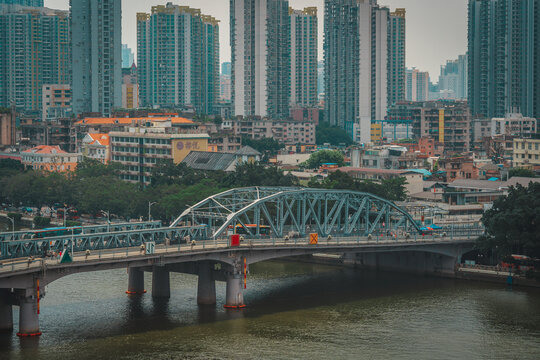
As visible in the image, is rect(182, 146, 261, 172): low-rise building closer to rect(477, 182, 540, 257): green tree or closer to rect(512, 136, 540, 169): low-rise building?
rect(512, 136, 540, 169): low-rise building

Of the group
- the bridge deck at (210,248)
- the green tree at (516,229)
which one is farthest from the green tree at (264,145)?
the bridge deck at (210,248)

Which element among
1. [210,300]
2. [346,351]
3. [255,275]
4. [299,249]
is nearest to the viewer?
[346,351]

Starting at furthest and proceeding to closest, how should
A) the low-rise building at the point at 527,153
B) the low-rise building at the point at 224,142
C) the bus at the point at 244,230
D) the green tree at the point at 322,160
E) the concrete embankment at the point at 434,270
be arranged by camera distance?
the green tree at the point at 322,160 < the low-rise building at the point at 224,142 < the low-rise building at the point at 527,153 < the concrete embankment at the point at 434,270 < the bus at the point at 244,230

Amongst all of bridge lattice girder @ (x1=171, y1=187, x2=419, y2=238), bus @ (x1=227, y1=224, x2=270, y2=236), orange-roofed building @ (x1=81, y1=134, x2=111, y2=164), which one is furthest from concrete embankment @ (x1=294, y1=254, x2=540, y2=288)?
orange-roofed building @ (x1=81, y1=134, x2=111, y2=164)

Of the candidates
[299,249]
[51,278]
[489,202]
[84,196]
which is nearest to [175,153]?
[84,196]

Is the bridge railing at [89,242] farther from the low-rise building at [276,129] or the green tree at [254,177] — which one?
the low-rise building at [276,129]

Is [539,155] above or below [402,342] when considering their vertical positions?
above

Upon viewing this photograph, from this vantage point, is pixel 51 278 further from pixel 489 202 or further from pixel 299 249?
pixel 489 202
